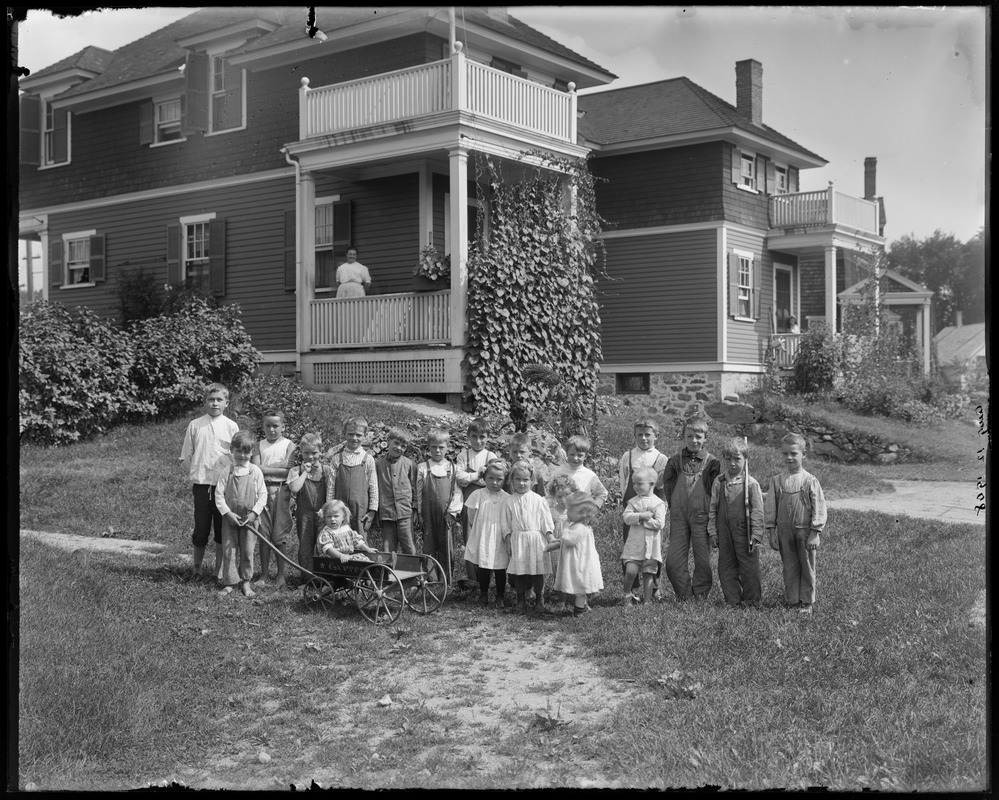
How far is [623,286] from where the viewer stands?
81.5 feet

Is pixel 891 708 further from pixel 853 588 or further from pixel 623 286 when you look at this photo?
pixel 623 286

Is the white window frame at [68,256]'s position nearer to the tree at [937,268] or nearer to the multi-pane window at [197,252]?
the multi-pane window at [197,252]

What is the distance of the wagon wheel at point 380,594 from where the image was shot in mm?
7746

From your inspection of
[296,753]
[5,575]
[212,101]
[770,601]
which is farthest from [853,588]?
[212,101]

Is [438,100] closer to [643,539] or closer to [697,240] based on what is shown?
[697,240]

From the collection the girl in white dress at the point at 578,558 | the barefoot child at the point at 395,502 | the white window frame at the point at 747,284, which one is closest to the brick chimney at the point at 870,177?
the white window frame at the point at 747,284

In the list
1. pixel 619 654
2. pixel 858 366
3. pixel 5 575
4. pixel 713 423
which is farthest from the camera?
pixel 858 366

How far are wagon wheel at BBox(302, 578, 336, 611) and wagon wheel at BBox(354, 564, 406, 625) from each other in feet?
0.80

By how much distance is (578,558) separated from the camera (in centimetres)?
802

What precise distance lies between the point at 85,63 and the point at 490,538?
70.6 feet

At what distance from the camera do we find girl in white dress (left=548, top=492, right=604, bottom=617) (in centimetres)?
799

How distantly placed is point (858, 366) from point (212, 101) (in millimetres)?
15022

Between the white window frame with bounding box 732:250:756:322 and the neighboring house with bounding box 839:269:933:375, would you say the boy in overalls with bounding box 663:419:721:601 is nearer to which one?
the white window frame with bounding box 732:250:756:322

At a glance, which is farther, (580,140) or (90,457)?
(580,140)
